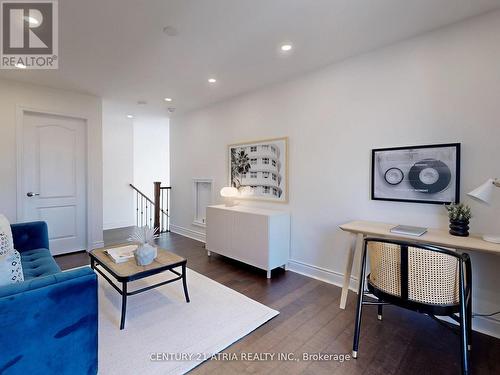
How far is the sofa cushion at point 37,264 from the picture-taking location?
212cm

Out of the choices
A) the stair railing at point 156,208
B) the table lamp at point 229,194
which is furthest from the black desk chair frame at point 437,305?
the stair railing at point 156,208

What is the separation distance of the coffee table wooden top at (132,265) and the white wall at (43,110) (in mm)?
1895

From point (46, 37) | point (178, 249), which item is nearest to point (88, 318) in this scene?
point (46, 37)

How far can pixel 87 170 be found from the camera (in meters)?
4.11

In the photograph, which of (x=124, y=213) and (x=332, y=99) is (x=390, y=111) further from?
(x=124, y=213)

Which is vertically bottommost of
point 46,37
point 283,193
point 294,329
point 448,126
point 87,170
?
point 294,329

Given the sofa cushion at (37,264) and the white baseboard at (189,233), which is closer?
the sofa cushion at (37,264)

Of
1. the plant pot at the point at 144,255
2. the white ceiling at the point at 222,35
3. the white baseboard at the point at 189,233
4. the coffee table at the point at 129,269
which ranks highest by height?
the white ceiling at the point at 222,35

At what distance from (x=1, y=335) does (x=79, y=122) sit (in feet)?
12.4

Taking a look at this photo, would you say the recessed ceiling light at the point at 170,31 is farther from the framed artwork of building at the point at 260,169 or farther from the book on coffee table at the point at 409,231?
the book on coffee table at the point at 409,231

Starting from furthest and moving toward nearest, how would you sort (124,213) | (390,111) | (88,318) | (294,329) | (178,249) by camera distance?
(124,213)
(178,249)
(390,111)
(294,329)
(88,318)

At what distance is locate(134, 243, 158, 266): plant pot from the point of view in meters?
2.29

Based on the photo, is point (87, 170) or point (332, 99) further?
point (87, 170)

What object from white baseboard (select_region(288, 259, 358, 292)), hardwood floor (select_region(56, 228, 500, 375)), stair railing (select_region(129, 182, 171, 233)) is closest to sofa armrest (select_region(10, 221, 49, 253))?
hardwood floor (select_region(56, 228, 500, 375))
